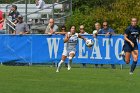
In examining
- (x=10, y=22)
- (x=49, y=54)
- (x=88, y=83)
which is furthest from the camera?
(x=10, y=22)

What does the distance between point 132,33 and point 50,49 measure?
17.2 feet

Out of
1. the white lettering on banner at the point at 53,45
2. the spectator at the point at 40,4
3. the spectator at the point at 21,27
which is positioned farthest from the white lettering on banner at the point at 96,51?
the spectator at the point at 40,4

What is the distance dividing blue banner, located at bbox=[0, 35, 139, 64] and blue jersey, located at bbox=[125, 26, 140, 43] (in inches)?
117

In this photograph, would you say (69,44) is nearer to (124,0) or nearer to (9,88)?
→ (9,88)

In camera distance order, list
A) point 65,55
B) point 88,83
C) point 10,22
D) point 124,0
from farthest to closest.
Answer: point 124,0 < point 10,22 < point 65,55 < point 88,83

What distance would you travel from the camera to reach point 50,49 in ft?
87.6

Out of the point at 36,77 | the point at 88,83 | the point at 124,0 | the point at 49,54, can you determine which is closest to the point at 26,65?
the point at 49,54

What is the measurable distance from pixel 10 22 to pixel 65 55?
7.73 meters

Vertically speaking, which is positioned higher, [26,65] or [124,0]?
[124,0]

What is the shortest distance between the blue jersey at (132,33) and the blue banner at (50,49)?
2.97 metres

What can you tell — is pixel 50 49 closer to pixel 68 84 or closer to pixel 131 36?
pixel 131 36

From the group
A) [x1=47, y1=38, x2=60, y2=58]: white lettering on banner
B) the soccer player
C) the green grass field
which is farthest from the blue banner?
the green grass field

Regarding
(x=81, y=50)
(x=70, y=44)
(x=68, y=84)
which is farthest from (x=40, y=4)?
(x=68, y=84)

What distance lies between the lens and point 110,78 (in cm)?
1880
